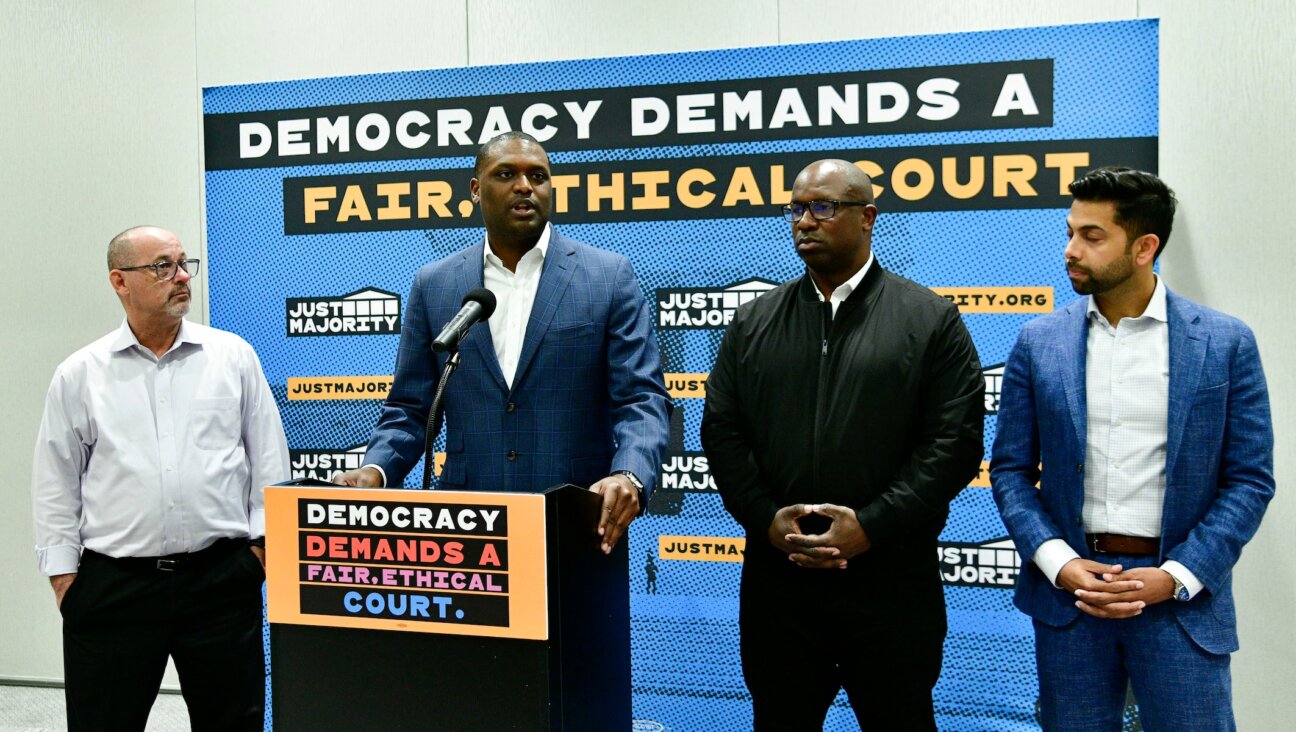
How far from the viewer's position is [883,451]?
7.47 feet

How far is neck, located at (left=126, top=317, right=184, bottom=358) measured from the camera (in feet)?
9.40

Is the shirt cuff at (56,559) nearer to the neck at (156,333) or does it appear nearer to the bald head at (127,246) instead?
the neck at (156,333)

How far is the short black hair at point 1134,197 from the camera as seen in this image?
7.10 feet

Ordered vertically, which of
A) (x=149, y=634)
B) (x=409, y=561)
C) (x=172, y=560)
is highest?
(x=409, y=561)

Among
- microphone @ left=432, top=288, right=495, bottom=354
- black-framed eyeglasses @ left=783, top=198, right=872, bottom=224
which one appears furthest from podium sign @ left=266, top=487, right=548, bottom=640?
black-framed eyeglasses @ left=783, top=198, right=872, bottom=224

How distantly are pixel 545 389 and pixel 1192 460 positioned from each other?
4.50 feet

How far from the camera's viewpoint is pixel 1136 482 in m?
2.16

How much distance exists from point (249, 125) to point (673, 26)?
1.63m

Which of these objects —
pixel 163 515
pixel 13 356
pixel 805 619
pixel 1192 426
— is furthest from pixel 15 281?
pixel 1192 426

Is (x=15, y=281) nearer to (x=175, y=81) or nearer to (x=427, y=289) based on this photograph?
(x=175, y=81)

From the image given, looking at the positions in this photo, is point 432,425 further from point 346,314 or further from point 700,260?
point 346,314

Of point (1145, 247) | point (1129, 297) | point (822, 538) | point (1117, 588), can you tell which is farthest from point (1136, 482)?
point (822, 538)

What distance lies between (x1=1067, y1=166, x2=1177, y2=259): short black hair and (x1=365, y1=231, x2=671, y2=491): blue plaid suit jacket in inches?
40.3

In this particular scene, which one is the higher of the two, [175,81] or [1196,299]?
[175,81]
